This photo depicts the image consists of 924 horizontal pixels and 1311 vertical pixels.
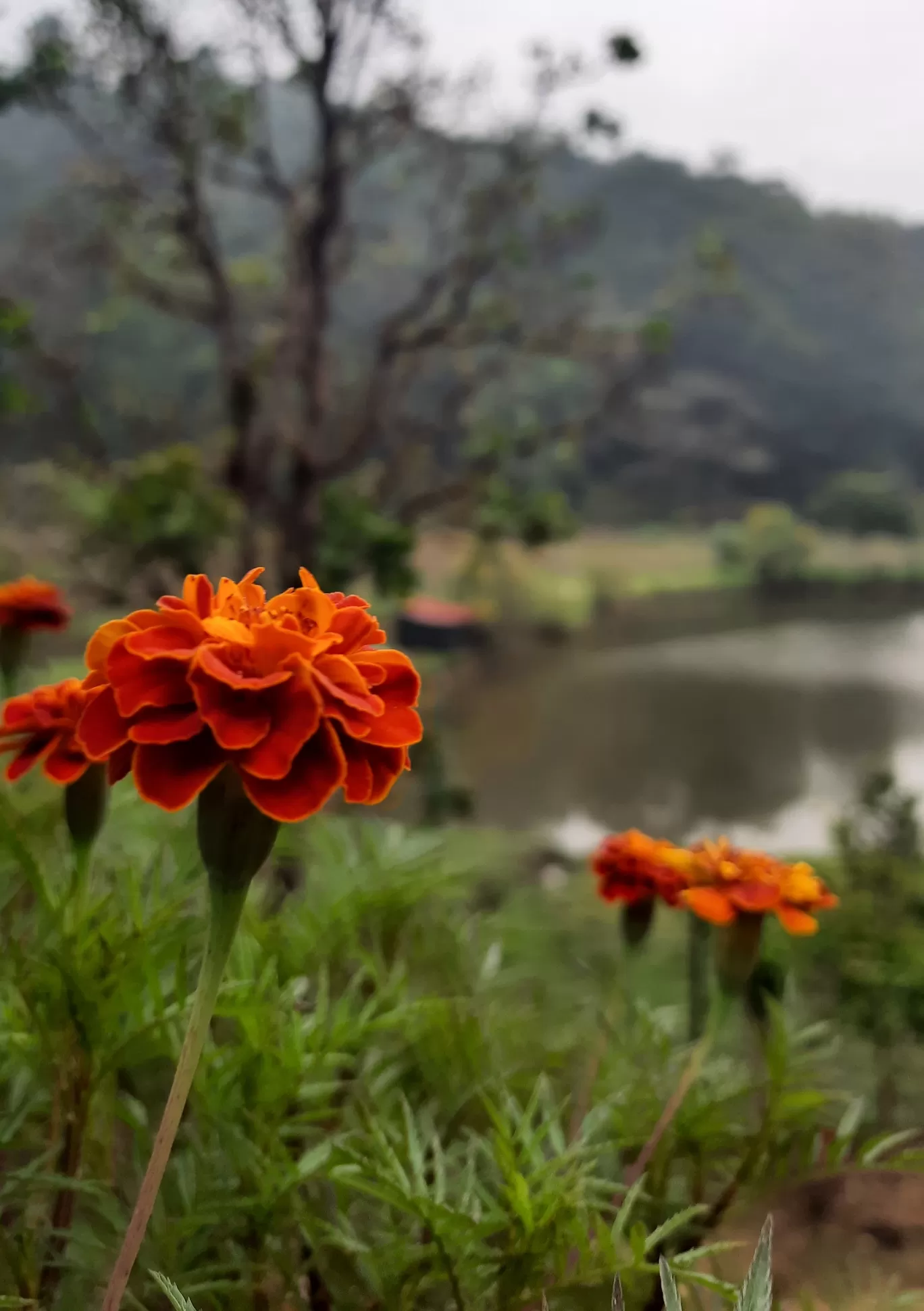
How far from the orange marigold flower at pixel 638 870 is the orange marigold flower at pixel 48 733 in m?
0.24

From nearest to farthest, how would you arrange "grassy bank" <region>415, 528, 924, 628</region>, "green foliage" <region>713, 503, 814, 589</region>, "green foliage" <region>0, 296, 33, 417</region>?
1. "green foliage" <region>0, 296, 33, 417</region>
2. "grassy bank" <region>415, 528, 924, 628</region>
3. "green foliage" <region>713, 503, 814, 589</region>

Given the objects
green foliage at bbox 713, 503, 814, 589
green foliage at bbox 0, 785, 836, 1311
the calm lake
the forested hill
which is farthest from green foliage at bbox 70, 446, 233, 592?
the forested hill

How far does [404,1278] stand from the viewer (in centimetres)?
27

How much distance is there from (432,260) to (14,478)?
128 cm

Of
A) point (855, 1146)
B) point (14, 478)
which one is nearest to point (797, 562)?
point (14, 478)

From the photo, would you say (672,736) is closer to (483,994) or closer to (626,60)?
(626,60)

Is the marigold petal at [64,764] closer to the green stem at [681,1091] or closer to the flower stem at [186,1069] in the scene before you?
the flower stem at [186,1069]

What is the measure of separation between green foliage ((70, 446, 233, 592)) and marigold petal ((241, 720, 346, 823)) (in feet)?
3.26

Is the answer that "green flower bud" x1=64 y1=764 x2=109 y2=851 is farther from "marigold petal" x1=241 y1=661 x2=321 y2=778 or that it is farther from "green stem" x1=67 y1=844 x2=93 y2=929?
"marigold petal" x1=241 y1=661 x2=321 y2=778

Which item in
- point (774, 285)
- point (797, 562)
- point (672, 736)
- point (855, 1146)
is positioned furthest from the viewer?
point (774, 285)

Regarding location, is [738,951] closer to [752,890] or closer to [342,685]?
[752,890]

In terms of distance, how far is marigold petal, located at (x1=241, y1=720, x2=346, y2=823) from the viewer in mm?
190

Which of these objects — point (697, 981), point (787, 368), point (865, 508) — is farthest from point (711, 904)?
point (787, 368)

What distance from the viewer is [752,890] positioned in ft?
1.14
